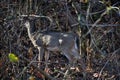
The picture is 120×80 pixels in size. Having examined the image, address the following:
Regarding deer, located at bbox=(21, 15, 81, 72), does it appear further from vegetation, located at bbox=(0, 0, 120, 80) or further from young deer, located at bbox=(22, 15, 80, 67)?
vegetation, located at bbox=(0, 0, 120, 80)

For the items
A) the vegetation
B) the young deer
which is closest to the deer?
the young deer

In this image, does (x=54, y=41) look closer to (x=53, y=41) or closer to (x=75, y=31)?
(x=53, y=41)

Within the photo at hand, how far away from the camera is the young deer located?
372 inches

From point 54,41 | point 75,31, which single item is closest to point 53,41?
point 54,41

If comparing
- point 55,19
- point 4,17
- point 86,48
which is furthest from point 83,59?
point 4,17

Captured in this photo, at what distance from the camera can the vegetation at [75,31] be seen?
803 centimetres

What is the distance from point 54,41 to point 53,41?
2cm

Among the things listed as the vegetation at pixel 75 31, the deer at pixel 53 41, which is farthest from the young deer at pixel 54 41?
the vegetation at pixel 75 31

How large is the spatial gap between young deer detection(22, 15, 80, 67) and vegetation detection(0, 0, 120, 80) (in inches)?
5.9

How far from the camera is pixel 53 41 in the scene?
9.71 metres

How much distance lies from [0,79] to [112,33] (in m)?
2.49

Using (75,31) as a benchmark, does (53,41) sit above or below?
below

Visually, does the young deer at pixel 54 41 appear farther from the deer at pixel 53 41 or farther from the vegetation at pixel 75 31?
the vegetation at pixel 75 31

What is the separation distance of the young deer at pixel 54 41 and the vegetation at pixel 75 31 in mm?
150
